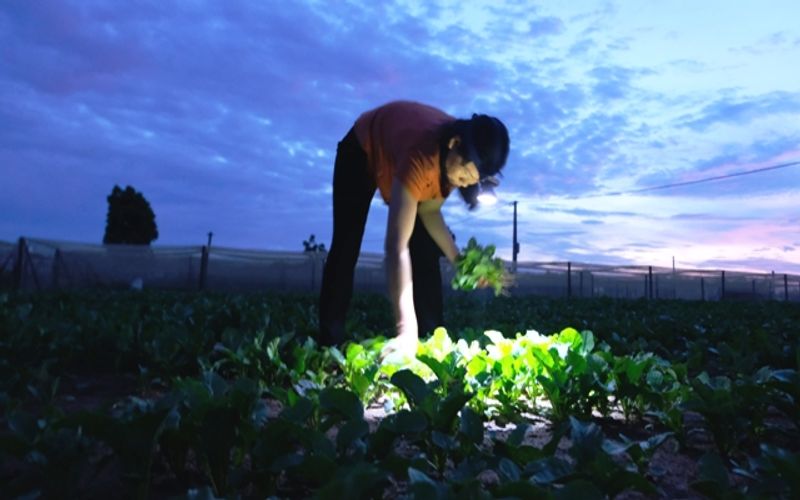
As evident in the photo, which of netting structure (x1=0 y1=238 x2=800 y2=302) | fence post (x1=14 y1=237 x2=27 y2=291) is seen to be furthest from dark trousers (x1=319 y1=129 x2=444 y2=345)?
fence post (x1=14 y1=237 x2=27 y2=291)

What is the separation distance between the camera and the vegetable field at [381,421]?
1.31 m

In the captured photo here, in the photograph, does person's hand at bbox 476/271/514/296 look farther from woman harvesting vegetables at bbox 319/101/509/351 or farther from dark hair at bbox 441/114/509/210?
dark hair at bbox 441/114/509/210

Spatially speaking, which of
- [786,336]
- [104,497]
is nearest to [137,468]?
[104,497]

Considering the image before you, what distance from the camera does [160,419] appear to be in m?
1.31

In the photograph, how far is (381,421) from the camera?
156 cm

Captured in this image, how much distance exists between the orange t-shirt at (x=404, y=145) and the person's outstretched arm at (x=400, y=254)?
2.4 inches

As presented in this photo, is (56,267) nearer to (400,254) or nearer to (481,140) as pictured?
(400,254)

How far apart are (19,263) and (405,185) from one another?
51.8 feet

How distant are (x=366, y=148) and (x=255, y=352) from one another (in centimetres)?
122

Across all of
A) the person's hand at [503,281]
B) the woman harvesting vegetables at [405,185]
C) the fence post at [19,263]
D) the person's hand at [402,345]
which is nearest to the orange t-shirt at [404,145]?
the woman harvesting vegetables at [405,185]

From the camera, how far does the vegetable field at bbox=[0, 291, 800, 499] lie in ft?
4.30

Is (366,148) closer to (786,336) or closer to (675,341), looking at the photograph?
(675,341)

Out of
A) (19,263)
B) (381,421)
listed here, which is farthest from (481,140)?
(19,263)

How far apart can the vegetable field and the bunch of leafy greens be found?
0.36 meters
